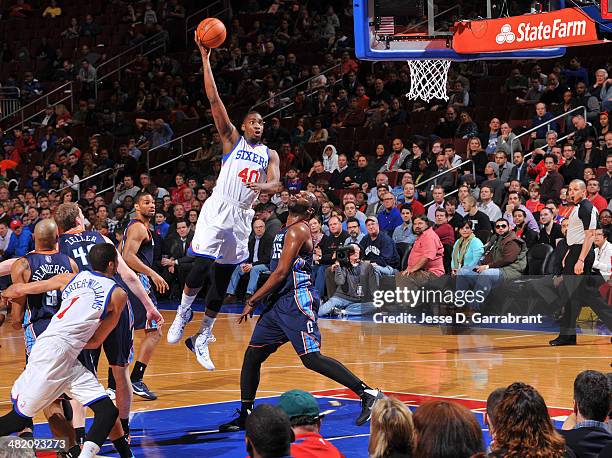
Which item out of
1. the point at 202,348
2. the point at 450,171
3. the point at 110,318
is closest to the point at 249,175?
the point at 202,348

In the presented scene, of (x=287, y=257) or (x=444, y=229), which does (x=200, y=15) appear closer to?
(x=444, y=229)

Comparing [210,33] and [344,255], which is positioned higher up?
[210,33]

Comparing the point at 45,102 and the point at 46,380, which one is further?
the point at 45,102

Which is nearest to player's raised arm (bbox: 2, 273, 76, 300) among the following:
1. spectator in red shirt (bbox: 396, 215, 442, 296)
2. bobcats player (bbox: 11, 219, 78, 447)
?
bobcats player (bbox: 11, 219, 78, 447)

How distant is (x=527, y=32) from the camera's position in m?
9.97

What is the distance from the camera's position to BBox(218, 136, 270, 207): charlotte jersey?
912 centimetres

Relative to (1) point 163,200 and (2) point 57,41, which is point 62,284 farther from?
(2) point 57,41

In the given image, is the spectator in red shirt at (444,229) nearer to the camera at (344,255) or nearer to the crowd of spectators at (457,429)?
the camera at (344,255)

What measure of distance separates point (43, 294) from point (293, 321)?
1.93 meters

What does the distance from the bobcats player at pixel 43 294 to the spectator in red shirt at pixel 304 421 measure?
2.70m

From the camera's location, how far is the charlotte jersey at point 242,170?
359 inches

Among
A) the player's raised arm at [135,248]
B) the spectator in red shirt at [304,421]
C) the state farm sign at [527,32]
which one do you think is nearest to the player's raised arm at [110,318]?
the spectator in red shirt at [304,421]

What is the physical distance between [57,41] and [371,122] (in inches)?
455

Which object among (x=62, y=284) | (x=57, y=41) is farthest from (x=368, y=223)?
(x=57, y=41)
